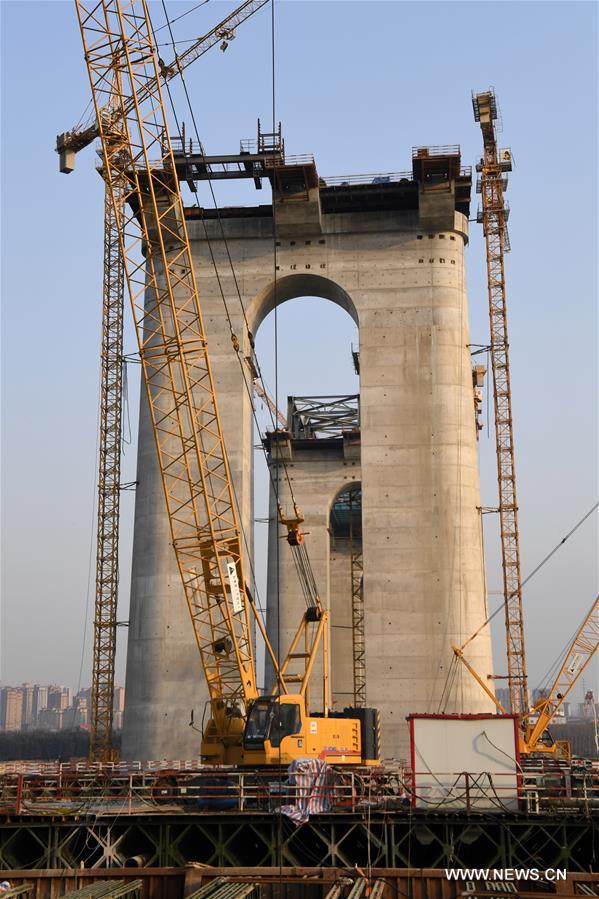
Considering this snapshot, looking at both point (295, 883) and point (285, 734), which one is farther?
point (285, 734)

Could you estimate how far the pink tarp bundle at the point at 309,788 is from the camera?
30.8m

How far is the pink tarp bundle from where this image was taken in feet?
101

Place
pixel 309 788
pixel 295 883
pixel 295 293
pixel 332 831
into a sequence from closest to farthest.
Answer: pixel 295 883 < pixel 332 831 < pixel 309 788 < pixel 295 293

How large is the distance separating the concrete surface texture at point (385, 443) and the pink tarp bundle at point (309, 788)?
57.5 ft

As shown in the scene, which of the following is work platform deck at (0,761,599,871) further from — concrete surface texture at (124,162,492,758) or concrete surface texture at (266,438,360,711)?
concrete surface texture at (266,438,360,711)

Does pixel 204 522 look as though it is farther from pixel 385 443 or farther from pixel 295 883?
A: pixel 295 883

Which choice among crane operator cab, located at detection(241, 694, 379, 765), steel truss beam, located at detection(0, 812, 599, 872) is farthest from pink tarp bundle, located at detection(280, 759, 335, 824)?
crane operator cab, located at detection(241, 694, 379, 765)

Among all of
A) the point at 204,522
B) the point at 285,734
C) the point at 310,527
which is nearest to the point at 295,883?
the point at 285,734

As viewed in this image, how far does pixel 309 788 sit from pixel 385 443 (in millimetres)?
26525

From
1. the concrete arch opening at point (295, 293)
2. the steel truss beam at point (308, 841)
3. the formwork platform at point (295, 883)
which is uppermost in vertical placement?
the concrete arch opening at point (295, 293)

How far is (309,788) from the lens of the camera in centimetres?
3098

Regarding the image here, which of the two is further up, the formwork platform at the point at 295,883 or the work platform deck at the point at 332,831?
the work platform deck at the point at 332,831

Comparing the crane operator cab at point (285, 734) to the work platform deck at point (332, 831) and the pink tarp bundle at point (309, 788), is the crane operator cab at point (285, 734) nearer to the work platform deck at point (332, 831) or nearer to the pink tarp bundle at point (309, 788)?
the pink tarp bundle at point (309, 788)

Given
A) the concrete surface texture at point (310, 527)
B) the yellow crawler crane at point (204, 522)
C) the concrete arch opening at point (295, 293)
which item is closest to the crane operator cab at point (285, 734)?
the yellow crawler crane at point (204, 522)
